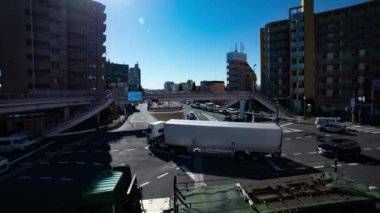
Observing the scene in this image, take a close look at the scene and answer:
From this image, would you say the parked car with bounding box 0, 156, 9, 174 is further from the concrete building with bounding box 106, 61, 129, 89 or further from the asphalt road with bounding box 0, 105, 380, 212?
the concrete building with bounding box 106, 61, 129, 89

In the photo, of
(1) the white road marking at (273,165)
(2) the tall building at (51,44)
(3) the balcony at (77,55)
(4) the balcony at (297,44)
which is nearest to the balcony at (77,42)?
(2) the tall building at (51,44)

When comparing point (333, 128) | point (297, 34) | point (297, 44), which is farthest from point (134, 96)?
point (297, 34)

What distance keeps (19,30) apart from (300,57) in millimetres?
67023

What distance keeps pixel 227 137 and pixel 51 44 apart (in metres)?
49.9

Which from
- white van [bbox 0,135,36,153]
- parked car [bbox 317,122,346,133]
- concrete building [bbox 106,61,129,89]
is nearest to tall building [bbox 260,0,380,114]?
parked car [bbox 317,122,346,133]

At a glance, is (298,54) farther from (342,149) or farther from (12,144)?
(12,144)

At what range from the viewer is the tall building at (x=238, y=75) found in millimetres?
123250

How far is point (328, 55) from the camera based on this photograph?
6506cm

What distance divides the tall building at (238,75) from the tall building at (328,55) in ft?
155

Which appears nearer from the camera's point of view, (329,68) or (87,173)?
(87,173)

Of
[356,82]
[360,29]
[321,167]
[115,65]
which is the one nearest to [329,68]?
[356,82]

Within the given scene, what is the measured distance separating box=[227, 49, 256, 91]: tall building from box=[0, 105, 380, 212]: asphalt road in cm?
9285

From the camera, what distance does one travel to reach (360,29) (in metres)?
60.8

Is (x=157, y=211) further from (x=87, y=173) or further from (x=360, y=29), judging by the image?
(x=360, y=29)
